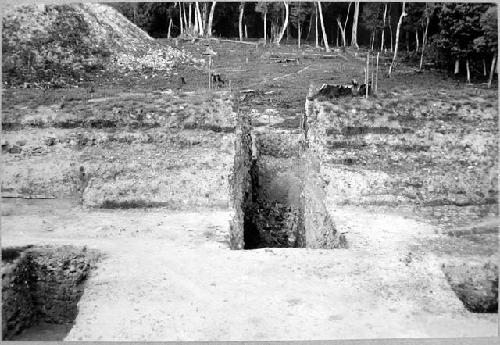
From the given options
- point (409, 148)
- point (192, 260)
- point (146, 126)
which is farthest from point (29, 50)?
point (409, 148)

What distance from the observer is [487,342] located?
284 inches

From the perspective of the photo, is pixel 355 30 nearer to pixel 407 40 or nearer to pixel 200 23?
pixel 407 40

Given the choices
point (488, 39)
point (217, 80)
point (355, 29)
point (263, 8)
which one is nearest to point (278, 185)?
point (488, 39)

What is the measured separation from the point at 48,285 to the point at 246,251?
11.4ft

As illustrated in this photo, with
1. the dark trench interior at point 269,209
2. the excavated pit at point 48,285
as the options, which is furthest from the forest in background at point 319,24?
the excavated pit at point 48,285

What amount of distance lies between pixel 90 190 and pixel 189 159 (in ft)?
8.17

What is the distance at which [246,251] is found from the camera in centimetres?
944

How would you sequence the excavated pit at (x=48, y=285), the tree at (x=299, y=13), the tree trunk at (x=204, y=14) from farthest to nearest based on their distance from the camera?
the tree trunk at (x=204, y=14)
the tree at (x=299, y=13)
the excavated pit at (x=48, y=285)

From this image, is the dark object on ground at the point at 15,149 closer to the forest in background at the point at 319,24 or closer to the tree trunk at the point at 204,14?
the forest in background at the point at 319,24

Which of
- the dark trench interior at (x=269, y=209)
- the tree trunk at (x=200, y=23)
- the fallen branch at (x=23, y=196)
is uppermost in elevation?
the tree trunk at (x=200, y=23)

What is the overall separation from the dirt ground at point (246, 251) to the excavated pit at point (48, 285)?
41cm

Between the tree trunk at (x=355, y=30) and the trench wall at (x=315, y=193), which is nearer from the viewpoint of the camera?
the trench wall at (x=315, y=193)

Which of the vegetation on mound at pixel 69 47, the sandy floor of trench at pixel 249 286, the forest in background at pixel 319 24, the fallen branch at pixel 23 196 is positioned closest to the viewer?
the sandy floor of trench at pixel 249 286

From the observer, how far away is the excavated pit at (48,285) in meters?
8.87
